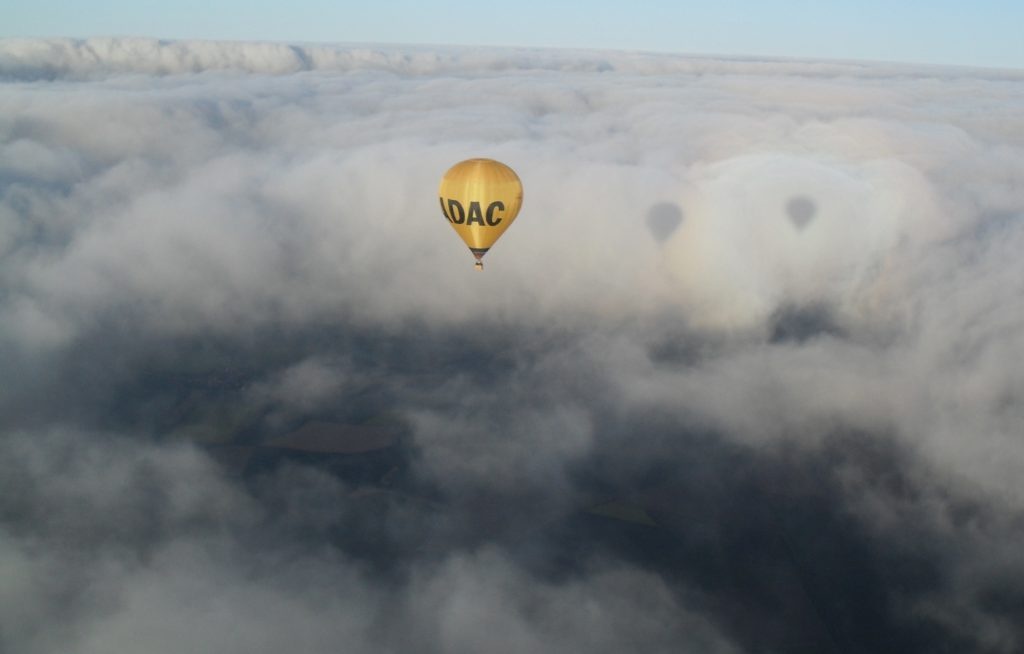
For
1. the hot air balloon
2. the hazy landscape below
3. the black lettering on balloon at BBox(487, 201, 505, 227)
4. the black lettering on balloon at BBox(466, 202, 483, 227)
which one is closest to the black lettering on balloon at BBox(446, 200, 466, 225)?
the hot air balloon

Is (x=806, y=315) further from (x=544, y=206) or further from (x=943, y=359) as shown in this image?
(x=544, y=206)

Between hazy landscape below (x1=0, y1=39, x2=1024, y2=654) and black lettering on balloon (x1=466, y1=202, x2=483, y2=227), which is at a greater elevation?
black lettering on balloon (x1=466, y1=202, x2=483, y2=227)

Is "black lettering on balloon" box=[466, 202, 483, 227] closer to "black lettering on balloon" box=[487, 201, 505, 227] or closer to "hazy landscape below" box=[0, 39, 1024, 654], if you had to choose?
"black lettering on balloon" box=[487, 201, 505, 227]

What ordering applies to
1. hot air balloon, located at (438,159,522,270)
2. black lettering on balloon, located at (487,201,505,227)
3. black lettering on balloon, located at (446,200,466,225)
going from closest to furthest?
hot air balloon, located at (438,159,522,270), black lettering on balloon, located at (487,201,505,227), black lettering on balloon, located at (446,200,466,225)

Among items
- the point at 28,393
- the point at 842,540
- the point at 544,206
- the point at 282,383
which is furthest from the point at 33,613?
the point at 544,206

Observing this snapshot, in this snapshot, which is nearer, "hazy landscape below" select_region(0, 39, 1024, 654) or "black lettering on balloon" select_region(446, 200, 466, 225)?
"black lettering on balloon" select_region(446, 200, 466, 225)

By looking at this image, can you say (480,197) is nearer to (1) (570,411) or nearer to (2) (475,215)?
(2) (475,215)

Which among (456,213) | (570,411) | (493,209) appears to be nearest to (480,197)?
(493,209)

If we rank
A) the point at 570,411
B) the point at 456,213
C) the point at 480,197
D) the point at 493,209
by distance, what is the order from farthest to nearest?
the point at 570,411 < the point at 456,213 < the point at 493,209 < the point at 480,197
